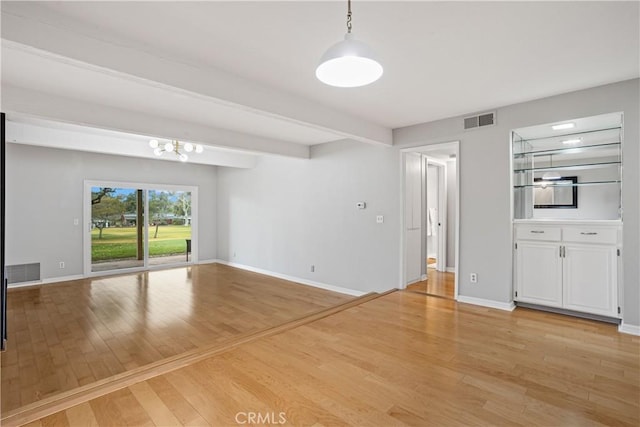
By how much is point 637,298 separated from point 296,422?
358cm

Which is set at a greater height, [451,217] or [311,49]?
[311,49]

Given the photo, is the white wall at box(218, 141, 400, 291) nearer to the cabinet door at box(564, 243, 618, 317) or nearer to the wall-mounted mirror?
the wall-mounted mirror

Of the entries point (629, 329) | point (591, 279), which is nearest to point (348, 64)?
point (591, 279)

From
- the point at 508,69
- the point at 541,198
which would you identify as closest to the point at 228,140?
the point at 508,69

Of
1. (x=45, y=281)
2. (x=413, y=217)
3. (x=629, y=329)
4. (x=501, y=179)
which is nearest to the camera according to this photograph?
(x=629, y=329)

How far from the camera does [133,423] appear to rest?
5.87ft

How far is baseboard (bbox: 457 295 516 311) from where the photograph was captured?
387 cm

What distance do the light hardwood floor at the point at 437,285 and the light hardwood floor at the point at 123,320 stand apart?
131 cm

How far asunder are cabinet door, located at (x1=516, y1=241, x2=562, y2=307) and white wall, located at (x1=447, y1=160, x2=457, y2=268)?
8.55ft

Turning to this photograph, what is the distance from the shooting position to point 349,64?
172 centimetres

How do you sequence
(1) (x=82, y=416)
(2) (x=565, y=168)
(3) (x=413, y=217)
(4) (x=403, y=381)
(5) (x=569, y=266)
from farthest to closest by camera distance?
(3) (x=413, y=217)
(2) (x=565, y=168)
(5) (x=569, y=266)
(4) (x=403, y=381)
(1) (x=82, y=416)

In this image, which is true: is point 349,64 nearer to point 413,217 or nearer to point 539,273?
point 539,273

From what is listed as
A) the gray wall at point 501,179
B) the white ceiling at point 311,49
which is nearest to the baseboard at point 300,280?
the gray wall at point 501,179

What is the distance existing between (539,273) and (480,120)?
204 centimetres
